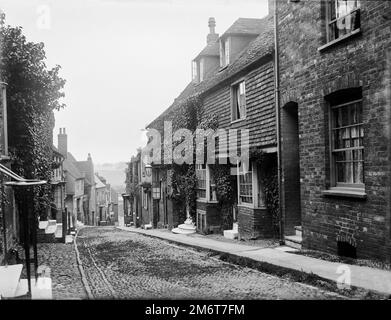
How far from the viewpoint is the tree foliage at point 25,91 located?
35.7 feet

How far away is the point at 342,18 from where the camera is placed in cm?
831

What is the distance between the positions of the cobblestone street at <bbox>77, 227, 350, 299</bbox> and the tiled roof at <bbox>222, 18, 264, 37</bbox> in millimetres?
8870

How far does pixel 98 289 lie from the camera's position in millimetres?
6977

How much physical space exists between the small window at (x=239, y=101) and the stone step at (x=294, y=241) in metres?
4.48

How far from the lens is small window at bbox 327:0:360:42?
7945 mm


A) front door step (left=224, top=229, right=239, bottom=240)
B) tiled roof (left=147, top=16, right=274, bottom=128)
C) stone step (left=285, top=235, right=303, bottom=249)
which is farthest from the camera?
front door step (left=224, top=229, right=239, bottom=240)

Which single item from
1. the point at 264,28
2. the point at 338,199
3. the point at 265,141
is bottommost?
the point at 338,199

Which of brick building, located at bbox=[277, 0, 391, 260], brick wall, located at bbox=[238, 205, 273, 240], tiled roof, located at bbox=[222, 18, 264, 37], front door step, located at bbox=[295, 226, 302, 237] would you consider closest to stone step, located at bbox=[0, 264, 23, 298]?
brick building, located at bbox=[277, 0, 391, 260]

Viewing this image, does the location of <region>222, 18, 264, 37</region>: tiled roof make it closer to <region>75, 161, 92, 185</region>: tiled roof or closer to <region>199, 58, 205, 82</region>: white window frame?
<region>199, 58, 205, 82</region>: white window frame

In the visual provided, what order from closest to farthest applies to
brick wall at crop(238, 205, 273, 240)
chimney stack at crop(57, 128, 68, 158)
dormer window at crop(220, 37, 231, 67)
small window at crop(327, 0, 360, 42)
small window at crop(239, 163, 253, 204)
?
1. small window at crop(327, 0, 360, 42)
2. brick wall at crop(238, 205, 273, 240)
3. small window at crop(239, 163, 253, 204)
4. dormer window at crop(220, 37, 231, 67)
5. chimney stack at crop(57, 128, 68, 158)

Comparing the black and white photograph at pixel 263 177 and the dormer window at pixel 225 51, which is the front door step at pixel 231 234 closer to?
the black and white photograph at pixel 263 177
